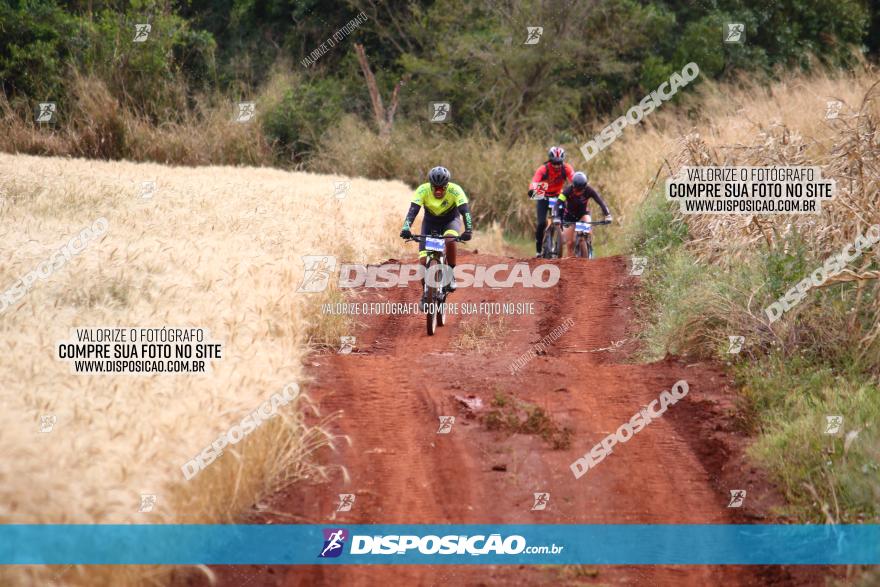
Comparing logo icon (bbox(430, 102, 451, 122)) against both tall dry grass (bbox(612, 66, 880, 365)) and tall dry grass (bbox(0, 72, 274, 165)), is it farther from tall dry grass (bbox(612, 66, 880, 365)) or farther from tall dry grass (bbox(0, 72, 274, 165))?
tall dry grass (bbox(612, 66, 880, 365))

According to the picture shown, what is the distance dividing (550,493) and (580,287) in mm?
8329

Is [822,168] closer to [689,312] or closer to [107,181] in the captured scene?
→ [689,312]

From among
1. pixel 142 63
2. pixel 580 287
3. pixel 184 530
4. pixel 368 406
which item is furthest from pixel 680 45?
pixel 184 530

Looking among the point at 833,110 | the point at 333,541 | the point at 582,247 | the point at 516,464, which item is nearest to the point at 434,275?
the point at 516,464

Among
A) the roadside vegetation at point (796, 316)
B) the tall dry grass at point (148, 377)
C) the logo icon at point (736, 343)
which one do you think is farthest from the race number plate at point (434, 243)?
the logo icon at point (736, 343)

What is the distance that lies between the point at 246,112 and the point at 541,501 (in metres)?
27.2

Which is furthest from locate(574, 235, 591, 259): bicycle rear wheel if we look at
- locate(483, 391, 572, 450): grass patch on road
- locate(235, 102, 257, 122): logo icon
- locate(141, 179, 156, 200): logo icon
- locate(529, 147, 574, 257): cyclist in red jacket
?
locate(235, 102, 257, 122): logo icon

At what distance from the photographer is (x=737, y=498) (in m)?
7.20

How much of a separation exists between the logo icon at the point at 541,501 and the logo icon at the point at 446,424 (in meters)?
1.18

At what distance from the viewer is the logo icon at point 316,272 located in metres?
10.8

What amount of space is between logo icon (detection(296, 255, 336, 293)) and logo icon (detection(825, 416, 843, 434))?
559cm

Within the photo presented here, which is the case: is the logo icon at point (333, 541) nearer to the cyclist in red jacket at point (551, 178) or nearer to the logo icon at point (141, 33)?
the cyclist in red jacket at point (551, 178)

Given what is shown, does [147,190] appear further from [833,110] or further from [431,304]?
[833,110]

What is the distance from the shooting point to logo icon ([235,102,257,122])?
31.6m
